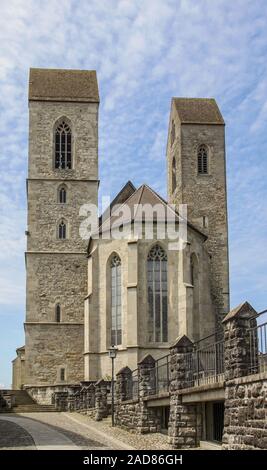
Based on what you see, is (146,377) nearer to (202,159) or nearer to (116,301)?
(116,301)

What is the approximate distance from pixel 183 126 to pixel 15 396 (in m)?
19.0

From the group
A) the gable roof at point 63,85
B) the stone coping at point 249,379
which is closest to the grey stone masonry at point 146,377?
the stone coping at point 249,379

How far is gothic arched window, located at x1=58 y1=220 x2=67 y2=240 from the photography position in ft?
148

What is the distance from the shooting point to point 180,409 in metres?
19.1

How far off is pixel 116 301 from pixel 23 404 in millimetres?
7670

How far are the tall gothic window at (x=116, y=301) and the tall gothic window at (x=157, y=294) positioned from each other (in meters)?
1.79

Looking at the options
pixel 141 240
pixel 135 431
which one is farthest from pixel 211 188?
pixel 135 431

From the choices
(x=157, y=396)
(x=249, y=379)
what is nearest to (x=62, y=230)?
(x=157, y=396)

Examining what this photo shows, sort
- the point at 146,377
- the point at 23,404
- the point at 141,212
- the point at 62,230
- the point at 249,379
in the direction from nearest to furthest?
the point at 249,379 < the point at 146,377 < the point at 141,212 < the point at 23,404 < the point at 62,230

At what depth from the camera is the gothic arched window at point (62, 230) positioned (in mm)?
45125

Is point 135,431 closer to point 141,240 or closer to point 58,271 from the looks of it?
point 141,240

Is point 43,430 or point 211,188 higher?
point 211,188
